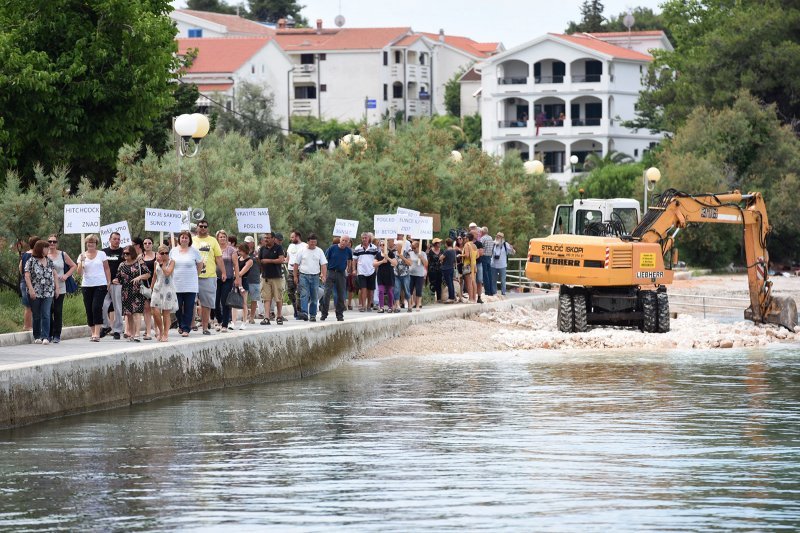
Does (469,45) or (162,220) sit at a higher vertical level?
(469,45)

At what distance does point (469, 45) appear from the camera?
431ft

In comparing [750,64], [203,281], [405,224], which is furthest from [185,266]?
[750,64]

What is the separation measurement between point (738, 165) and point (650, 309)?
38.9m

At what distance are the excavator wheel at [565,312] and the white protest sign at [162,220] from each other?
9874 mm

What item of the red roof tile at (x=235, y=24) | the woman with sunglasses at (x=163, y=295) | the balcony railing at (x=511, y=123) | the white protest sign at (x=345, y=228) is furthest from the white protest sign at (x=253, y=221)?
the red roof tile at (x=235, y=24)

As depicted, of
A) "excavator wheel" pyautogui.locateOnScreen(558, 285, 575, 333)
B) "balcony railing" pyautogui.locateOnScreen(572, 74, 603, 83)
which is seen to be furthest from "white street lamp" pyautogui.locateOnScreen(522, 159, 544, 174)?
"balcony railing" pyautogui.locateOnScreen(572, 74, 603, 83)

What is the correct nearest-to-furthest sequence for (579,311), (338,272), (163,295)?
(163,295), (338,272), (579,311)

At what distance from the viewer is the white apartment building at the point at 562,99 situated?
98.0 meters

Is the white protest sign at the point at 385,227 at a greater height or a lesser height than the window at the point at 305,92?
lesser

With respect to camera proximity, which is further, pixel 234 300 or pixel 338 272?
pixel 338 272

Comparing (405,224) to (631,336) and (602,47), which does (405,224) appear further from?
(602,47)

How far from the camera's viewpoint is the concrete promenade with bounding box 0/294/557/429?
60.6 ft

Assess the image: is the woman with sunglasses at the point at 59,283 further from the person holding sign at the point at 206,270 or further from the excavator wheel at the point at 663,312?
the excavator wheel at the point at 663,312

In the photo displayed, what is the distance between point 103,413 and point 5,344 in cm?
357
